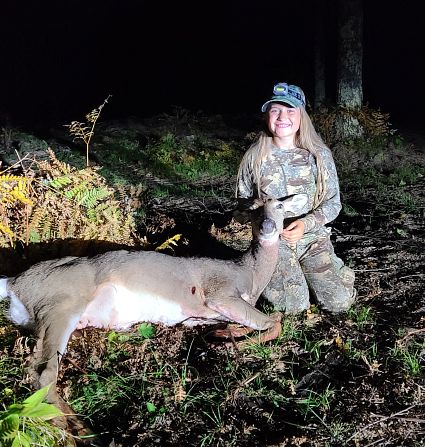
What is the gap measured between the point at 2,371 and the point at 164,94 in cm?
1967

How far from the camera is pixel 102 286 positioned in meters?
3.68

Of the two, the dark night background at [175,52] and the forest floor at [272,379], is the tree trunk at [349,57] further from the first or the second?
the dark night background at [175,52]

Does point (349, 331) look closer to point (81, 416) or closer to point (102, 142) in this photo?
point (81, 416)

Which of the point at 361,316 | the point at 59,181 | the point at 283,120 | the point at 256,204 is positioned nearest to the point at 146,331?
the point at 256,204

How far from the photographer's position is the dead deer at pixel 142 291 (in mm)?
3557

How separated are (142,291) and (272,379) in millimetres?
1169

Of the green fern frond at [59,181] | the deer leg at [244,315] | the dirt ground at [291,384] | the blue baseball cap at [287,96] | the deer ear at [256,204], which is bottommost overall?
the dirt ground at [291,384]

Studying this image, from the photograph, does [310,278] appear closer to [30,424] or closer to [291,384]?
[291,384]

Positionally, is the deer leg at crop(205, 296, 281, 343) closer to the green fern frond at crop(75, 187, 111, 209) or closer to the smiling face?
the smiling face

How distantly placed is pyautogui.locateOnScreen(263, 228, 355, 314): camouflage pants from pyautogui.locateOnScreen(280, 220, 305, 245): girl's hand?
1.05 ft

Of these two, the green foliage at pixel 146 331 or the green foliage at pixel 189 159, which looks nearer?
the green foliage at pixel 146 331

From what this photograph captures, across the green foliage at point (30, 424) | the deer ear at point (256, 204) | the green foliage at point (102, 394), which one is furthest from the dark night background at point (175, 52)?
the green foliage at point (30, 424)

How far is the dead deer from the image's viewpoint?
3.56 metres

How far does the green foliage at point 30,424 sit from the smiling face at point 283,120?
3.04 meters
